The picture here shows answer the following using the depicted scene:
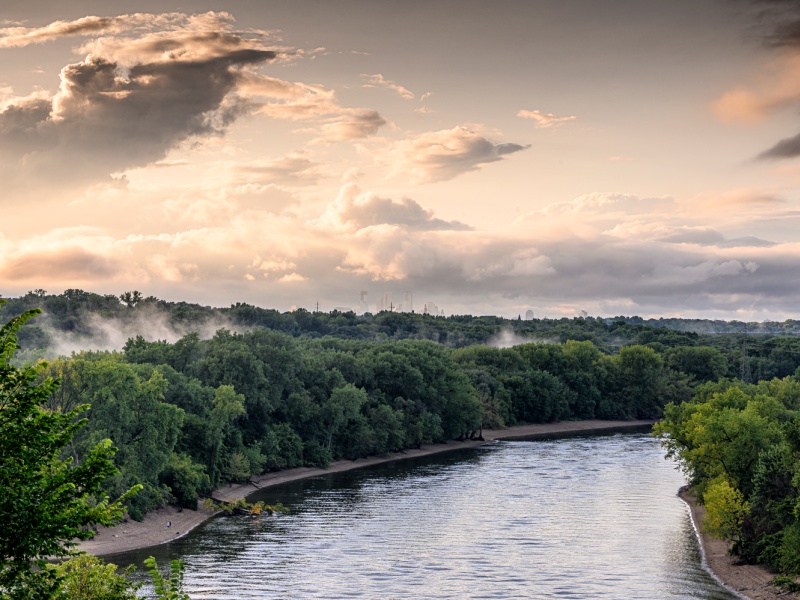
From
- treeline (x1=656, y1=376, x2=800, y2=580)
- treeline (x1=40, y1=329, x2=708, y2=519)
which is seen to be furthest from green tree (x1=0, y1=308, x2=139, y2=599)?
treeline (x1=40, y1=329, x2=708, y2=519)

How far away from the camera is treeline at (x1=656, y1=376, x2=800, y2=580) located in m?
Answer: 74.1

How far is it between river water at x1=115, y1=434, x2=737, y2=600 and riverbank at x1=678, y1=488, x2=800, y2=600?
119 centimetres

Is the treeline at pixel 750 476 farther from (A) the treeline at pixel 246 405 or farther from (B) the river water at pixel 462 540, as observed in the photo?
(A) the treeline at pixel 246 405

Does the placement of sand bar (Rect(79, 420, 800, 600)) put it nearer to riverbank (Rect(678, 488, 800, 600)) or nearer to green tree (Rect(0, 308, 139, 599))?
riverbank (Rect(678, 488, 800, 600))

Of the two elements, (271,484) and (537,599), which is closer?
(537,599)

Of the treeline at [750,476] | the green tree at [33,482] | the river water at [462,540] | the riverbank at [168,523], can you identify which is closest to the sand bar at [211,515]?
the riverbank at [168,523]

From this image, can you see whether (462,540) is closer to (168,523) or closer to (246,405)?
(168,523)

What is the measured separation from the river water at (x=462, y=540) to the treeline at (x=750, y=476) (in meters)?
4.96

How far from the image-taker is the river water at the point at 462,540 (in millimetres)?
75188

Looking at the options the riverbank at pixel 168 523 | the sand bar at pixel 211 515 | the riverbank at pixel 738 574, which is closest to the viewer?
the riverbank at pixel 738 574

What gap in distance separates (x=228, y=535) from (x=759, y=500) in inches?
2008

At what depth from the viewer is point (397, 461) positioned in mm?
160000

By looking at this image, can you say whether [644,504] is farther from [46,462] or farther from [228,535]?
[46,462]

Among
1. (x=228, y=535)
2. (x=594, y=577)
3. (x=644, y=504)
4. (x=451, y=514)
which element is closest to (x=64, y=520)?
(x=594, y=577)
